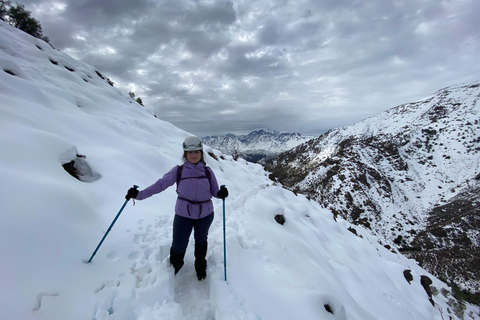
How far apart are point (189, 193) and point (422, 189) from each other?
618 ft

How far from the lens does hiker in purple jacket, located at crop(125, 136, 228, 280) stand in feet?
15.3

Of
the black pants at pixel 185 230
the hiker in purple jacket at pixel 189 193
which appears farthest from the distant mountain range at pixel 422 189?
the hiker in purple jacket at pixel 189 193

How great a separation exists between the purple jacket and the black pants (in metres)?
0.17

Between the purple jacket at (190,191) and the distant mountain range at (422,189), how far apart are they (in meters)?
108

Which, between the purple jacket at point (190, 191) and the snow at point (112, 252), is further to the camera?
the purple jacket at point (190, 191)

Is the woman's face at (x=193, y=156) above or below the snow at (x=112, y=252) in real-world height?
above

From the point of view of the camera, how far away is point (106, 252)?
200 inches

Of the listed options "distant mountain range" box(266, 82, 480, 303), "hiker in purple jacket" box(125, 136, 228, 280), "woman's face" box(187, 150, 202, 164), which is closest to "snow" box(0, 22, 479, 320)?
"hiker in purple jacket" box(125, 136, 228, 280)

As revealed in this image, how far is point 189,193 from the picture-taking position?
4.67m

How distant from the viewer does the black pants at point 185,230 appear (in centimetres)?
472

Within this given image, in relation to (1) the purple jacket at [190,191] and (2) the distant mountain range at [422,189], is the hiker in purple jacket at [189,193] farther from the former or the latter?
(2) the distant mountain range at [422,189]

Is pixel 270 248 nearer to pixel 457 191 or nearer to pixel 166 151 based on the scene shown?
pixel 166 151

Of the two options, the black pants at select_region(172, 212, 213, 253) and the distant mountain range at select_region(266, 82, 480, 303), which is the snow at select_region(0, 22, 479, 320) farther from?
the distant mountain range at select_region(266, 82, 480, 303)

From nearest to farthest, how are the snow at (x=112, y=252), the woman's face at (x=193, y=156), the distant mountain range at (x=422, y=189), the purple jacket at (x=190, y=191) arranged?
the snow at (x=112, y=252) → the purple jacket at (x=190, y=191) → the woman's face at (x=193, y=156) → the distant mountain range at (x=422, y=189)
